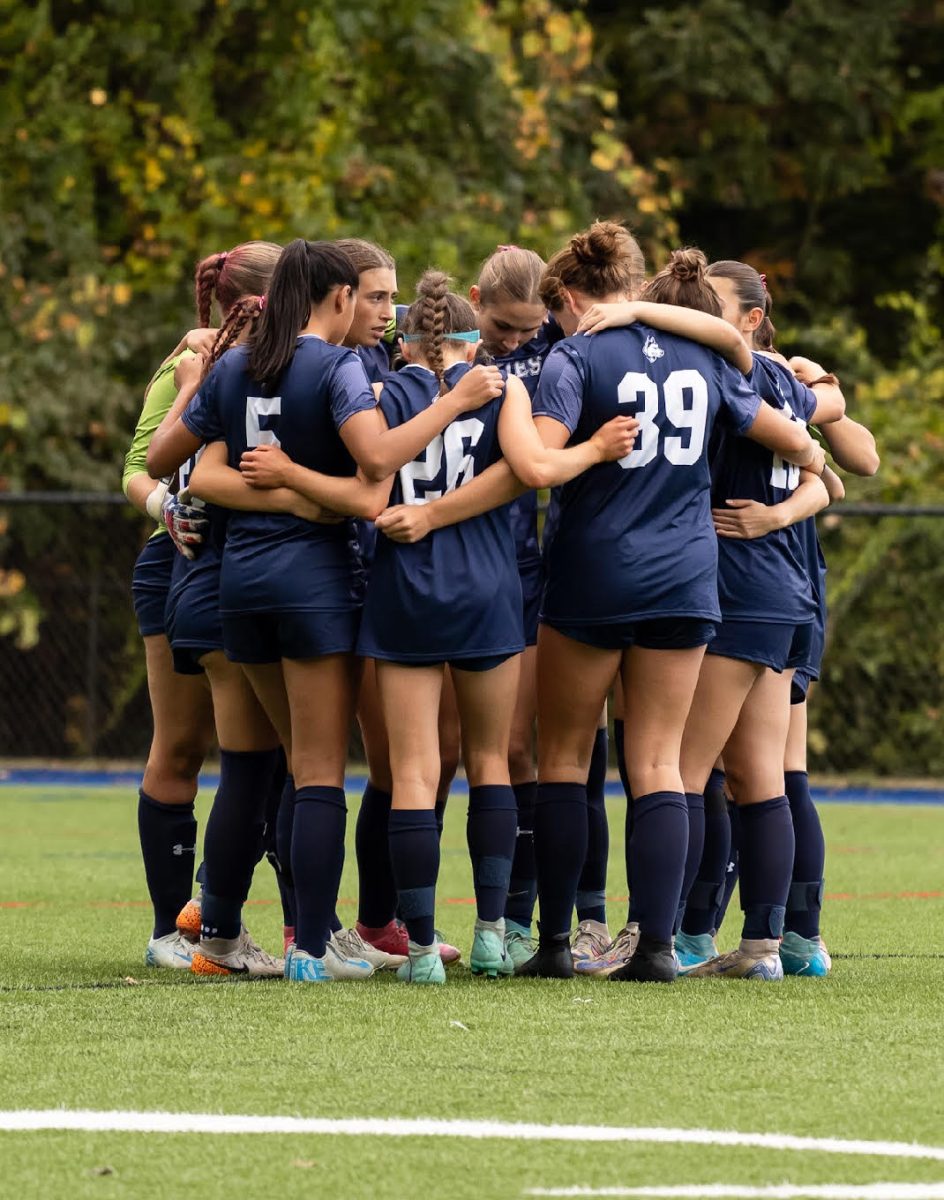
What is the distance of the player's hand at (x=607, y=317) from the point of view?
5285mm

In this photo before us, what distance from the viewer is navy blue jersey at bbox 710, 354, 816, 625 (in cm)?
552

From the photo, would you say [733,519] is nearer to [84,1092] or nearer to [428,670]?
[428,670]

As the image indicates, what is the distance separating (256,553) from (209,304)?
1.02 m

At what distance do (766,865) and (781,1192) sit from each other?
7.99 feet

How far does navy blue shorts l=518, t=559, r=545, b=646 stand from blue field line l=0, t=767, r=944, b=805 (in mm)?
8034

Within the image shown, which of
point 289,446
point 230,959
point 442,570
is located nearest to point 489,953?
point 230,959

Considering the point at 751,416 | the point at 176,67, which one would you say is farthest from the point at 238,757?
the point at 176,67

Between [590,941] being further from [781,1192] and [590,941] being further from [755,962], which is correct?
[781,1192]

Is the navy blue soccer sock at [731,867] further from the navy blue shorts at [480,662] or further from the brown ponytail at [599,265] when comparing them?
the brown ponytail at [599,265]

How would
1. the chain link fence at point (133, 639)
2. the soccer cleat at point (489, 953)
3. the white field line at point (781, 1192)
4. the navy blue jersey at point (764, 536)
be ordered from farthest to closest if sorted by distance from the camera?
1. the chain link fence at point (133, 639)
2. the navy blue jersey at point (764, 536)
3. the soccer cleat at point (489, 953)
4. the white field line at point (781, 1192)

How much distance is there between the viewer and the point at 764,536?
5.57 meters

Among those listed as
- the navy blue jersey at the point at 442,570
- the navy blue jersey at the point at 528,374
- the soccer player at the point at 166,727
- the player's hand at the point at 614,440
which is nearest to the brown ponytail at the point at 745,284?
the navy blue jersey at the point at 528,374

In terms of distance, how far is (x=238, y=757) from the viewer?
560cm

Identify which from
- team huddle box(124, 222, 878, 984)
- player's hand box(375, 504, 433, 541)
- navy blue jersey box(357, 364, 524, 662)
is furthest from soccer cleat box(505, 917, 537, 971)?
player's hand box(375, 504, 433, 541)
